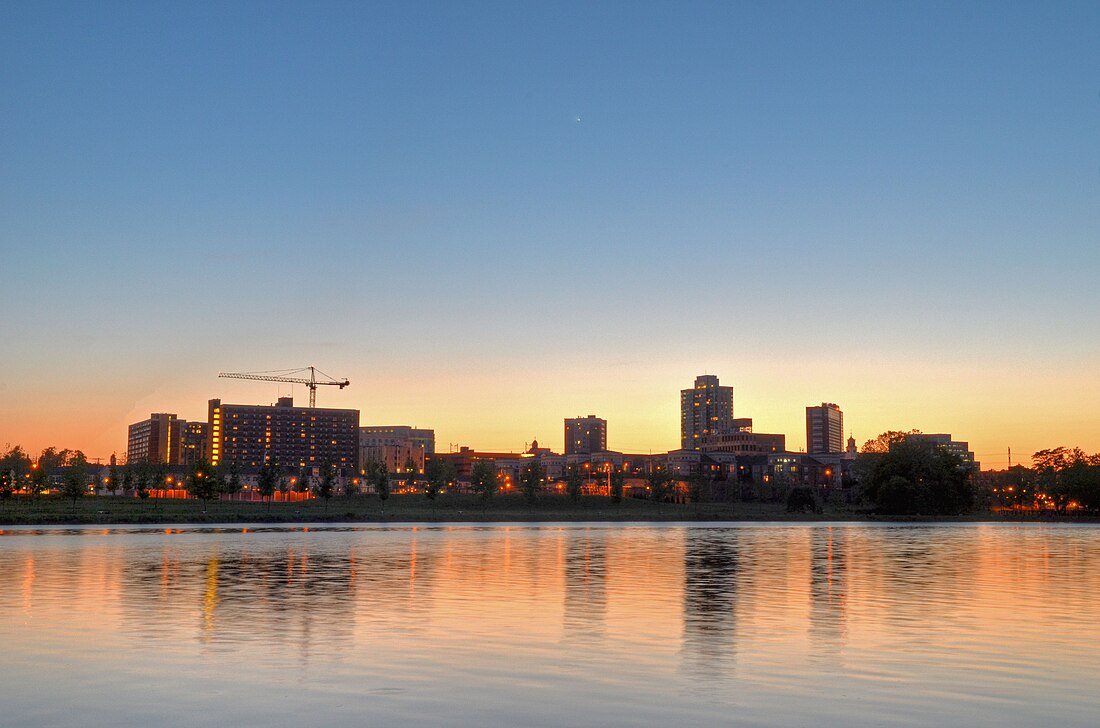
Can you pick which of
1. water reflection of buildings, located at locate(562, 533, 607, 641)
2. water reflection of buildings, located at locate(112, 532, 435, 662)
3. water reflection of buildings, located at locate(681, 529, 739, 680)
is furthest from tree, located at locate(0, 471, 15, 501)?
water reflection of buildings, located at locate(681, 529, 739, 680)

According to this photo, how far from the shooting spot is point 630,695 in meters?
21.7

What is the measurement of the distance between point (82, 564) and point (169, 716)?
49.3 metres

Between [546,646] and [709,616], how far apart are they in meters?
8.80

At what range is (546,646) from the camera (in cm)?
2917

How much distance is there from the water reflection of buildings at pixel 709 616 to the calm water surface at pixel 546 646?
0.46ft

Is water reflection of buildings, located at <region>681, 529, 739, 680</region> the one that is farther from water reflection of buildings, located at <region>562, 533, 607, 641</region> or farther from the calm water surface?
water reflection of buildings, located at <region>562, 533, 607, 641</region>

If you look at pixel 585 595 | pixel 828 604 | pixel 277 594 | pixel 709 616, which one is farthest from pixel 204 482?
pixel 709 616

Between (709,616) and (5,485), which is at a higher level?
(5,485)

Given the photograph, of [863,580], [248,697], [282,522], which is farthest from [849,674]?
[282,522]

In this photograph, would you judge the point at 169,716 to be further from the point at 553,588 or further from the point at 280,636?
the point at 553,588

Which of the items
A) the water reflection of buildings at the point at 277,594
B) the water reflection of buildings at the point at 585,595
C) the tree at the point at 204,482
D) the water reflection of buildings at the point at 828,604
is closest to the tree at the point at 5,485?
the tree at the point at 204,482

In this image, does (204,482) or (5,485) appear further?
(204,482)

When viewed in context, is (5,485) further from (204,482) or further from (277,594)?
(277,594)

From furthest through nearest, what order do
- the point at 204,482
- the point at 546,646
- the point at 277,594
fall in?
the point at 204,482 → the point at 277,594 → the point at 546,646
